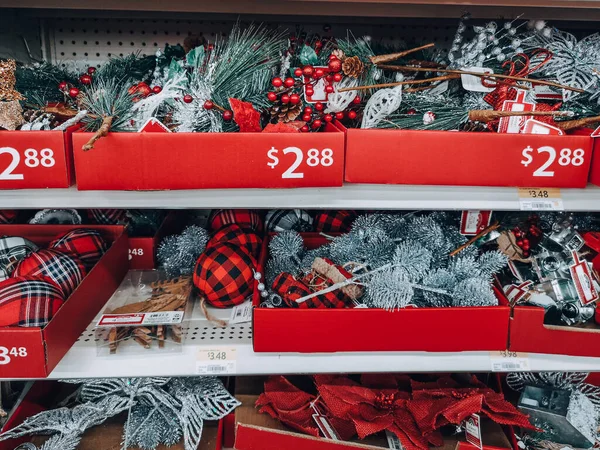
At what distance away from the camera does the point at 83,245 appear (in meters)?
1.26

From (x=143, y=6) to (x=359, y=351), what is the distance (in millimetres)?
932

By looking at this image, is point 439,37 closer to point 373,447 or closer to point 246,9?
point 246,9

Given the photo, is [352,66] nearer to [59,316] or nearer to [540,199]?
[540,199]

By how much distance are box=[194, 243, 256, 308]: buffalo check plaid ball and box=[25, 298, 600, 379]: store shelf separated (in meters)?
0.13

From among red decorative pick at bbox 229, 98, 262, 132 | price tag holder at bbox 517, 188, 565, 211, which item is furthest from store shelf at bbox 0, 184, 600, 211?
red decorative pick at bbox 229, 98, 262, 132

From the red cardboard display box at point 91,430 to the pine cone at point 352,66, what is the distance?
977 millimetres

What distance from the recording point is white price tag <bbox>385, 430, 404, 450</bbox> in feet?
4.07

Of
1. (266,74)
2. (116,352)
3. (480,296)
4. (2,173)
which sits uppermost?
(266,74)

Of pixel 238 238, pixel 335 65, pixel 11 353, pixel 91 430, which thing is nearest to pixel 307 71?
pixel 335 65

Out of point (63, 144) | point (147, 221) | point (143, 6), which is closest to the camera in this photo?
point (63, 144)

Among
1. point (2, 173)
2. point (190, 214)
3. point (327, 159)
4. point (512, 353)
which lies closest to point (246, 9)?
point (327, 159)

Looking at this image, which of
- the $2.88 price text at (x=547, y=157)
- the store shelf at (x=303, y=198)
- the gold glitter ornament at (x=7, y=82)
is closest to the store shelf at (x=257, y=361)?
the store shelf at (x=303, y=198)

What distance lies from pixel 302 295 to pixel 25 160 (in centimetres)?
65

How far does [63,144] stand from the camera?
94 centimetres
